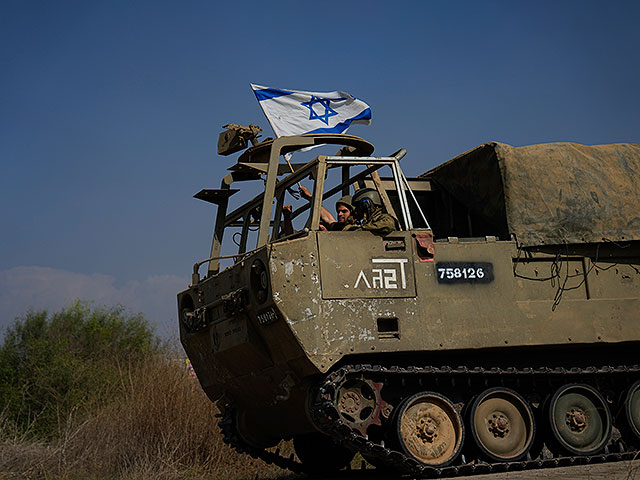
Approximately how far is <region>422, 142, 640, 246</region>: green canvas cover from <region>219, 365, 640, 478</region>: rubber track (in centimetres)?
136

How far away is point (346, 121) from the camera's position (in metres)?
10.3

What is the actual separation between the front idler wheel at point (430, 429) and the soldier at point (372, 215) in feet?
5.30

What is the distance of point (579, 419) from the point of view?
8.29 m

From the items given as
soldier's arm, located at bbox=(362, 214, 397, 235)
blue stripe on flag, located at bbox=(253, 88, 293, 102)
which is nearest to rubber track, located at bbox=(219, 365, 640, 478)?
soldier's arm, located at bbox=(362, 214, 397, 235)

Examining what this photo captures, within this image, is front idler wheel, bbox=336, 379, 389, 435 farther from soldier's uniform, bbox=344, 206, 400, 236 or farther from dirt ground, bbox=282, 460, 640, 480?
soldier's uniform, bbox=344, 206, 400, 236

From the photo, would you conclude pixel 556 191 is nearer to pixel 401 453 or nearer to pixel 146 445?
pixel 401 453

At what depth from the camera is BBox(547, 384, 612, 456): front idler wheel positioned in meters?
8.16

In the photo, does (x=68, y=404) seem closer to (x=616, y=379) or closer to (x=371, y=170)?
(x=371, y=170)

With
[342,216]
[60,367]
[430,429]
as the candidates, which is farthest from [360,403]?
[60,367]

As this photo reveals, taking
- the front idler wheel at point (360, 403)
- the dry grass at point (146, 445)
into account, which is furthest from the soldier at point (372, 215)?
the dry grass at point (146, 445)

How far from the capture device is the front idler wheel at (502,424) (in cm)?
786

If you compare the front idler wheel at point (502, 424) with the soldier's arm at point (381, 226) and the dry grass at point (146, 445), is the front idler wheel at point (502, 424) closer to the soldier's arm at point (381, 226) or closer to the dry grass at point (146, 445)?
the soldier's arm at point (381, 226)

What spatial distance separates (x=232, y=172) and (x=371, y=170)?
202 centimetres

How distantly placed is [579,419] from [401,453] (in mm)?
2162
